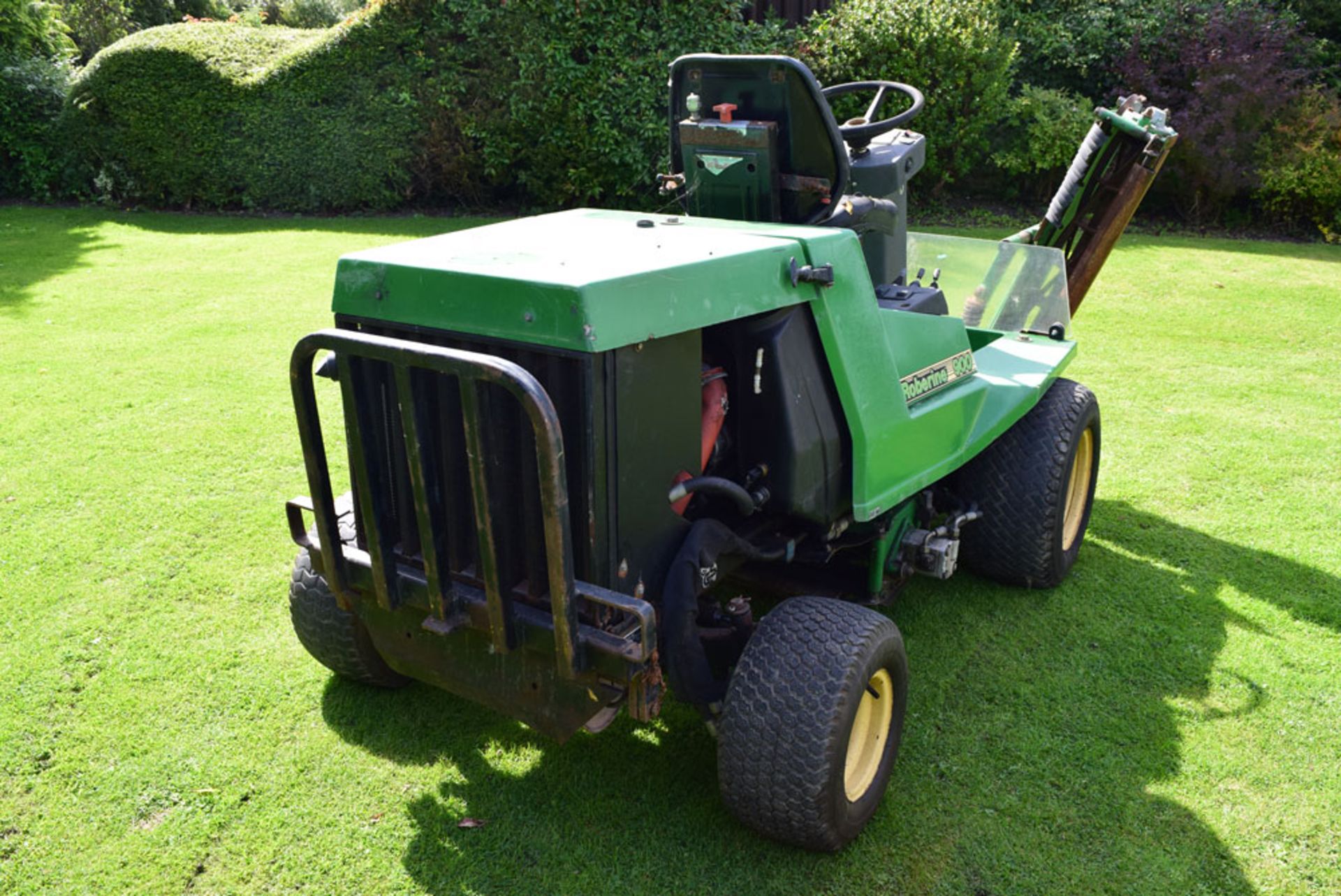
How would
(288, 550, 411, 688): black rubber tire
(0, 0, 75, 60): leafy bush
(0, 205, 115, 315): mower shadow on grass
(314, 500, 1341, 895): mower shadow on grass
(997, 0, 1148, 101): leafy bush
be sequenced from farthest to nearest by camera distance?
(0, 0, 75, 60): leafy bush < (997, 0, 1148, 101): leafy bush < (0, 205, 115, 315): mower shadow on grass < (288, 550, 411, 688): black rubber tire < (314, 500, 1341, 895): mower shadow on grass

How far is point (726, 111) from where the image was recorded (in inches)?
134

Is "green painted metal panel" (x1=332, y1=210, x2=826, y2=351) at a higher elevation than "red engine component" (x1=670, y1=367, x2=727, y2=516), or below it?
higher

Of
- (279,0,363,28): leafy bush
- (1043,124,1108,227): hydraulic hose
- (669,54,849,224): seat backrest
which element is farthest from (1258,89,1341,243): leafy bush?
(279,0,363,28): leafy bush

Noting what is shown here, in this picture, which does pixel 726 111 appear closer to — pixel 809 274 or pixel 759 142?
pixel 759 142

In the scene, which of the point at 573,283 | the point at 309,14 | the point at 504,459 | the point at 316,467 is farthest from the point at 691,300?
the point at 309,14

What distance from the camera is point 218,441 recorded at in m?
5.32

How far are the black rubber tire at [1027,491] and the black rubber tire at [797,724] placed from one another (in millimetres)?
1438

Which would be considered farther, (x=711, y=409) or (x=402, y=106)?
(x=402, y=106)

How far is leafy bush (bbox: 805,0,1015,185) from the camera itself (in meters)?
10.3

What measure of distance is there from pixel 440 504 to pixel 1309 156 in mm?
11683

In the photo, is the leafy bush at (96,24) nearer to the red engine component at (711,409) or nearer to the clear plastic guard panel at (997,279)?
the clear plastic guard panel at (997,279)

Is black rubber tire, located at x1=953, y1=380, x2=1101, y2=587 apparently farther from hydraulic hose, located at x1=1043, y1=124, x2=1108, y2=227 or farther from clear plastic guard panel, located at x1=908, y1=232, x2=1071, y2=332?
hydraulic hose, located at x1=1043, y1=124, x2=1108, y2=227

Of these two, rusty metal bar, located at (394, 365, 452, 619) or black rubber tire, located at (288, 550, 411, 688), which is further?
black rubber tire, located at (288, 550, 411, 688)

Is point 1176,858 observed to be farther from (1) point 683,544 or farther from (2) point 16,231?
(2) point 16,231
